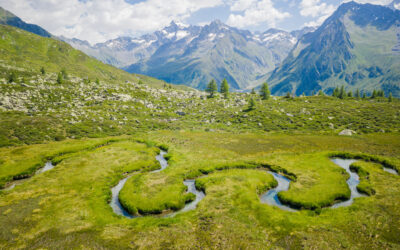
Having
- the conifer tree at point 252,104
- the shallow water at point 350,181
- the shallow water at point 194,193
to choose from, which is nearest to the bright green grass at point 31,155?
the shallow water at point 194,193

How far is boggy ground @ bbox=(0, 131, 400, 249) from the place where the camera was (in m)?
23.5

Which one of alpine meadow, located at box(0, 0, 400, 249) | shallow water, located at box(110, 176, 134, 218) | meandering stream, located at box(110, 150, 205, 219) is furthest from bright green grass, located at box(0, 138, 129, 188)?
meandering stream, located at box(110, 150, 205, 219)

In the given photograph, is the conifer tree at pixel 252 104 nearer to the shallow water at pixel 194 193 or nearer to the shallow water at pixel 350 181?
the shallow water at pixel 350 181

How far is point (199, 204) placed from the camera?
103 ft

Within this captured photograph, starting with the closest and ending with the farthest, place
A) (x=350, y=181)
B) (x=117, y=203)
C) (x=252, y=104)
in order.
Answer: (x=117, y=203)
(x=350, y=181)
(x=252, y=104)

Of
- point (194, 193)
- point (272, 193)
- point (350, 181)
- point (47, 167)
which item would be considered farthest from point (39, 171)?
point (350, 181)

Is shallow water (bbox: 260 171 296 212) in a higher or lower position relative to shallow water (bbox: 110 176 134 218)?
lower

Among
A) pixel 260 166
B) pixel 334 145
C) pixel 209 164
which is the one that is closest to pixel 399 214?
pixel 260 166

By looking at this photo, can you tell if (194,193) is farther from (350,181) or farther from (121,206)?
(350,181)

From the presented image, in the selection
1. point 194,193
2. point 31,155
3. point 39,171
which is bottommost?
point 194,193

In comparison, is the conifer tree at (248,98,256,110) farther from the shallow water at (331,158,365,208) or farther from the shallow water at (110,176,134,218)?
the shallow water at (110,176,134,218)

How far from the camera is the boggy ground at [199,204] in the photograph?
77.3 ft

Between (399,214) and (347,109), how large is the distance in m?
98.1

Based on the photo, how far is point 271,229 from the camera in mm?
25234
